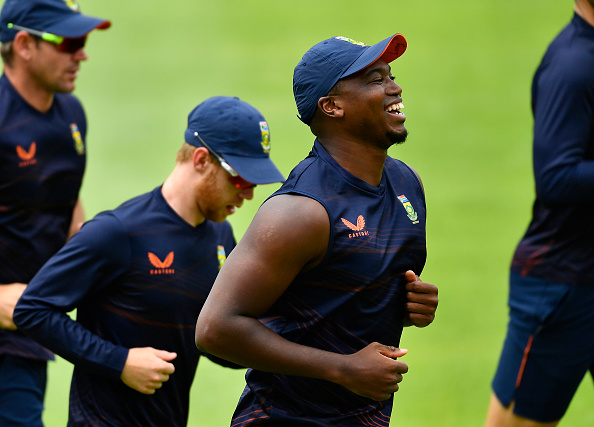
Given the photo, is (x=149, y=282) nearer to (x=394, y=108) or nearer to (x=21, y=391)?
(x=21, y=391)

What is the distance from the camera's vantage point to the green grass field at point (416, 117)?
688 centimetres

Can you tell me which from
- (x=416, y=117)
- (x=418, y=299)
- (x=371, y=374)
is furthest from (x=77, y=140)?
(x=416, y=117)

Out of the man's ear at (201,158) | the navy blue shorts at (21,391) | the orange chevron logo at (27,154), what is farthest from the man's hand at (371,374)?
the orange chevron logo at (27,154)

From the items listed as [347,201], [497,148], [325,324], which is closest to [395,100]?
[347,201]

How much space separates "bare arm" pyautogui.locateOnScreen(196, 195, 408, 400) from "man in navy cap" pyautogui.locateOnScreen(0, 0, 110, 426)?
2093 mm

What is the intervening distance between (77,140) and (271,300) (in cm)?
263

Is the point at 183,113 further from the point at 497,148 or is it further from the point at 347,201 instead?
the point at 347,201

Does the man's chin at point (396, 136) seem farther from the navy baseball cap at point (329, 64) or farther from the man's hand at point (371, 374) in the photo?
the man's hand at point (371, 374)

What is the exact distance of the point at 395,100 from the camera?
3.31 meters

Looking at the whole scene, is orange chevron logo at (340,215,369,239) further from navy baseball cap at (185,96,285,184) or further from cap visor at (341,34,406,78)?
navy baseball cap at (185,96,285,184)

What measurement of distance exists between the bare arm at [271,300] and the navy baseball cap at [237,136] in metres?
1.12

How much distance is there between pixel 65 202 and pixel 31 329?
147 centimetres

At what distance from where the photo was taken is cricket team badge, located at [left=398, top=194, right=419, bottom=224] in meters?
3.38

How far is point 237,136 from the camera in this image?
4.29 m
